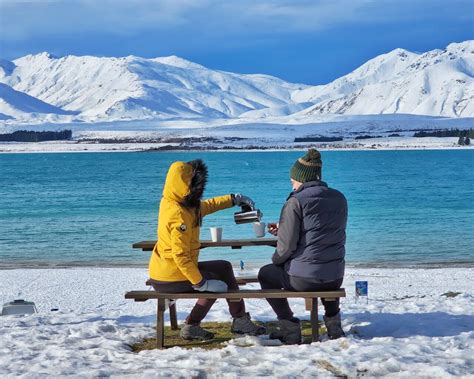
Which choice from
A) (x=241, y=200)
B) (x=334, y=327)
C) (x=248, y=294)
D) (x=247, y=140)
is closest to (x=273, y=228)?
(x=241, y=200)

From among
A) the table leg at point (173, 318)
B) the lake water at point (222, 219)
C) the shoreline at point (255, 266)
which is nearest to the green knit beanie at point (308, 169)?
the table leg at point (173, 318)

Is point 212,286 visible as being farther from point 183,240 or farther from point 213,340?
point 213,340

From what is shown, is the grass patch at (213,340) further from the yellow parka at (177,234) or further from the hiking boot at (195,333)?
the yellow parka at (177,234)

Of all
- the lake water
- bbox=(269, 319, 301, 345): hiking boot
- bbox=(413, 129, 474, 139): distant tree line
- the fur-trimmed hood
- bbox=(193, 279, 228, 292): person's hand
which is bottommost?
the lake water

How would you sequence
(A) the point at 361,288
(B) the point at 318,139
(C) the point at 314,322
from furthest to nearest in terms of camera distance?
(B) the point at 318,139, (A) the point at 361,288, (C) the point at 314,322

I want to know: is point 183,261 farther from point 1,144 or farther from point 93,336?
point 1,144

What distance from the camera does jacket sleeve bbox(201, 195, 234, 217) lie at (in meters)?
6.70

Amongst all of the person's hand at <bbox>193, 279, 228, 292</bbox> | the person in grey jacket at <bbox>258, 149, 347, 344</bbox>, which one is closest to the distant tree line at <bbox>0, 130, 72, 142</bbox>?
the person's hand at <bbox>193, 279, 228, 292</bbox>

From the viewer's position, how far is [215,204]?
6766 mm

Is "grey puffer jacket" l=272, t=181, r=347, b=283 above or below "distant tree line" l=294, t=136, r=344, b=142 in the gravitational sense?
below

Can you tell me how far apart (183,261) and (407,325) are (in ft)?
6.96

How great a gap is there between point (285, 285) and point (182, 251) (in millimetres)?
859

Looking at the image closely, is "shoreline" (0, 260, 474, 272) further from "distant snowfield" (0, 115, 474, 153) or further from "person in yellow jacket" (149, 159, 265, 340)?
"distant snowfield" (0, 115, 474, 153)

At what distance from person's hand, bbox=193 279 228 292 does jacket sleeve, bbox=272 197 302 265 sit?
1.72ft
